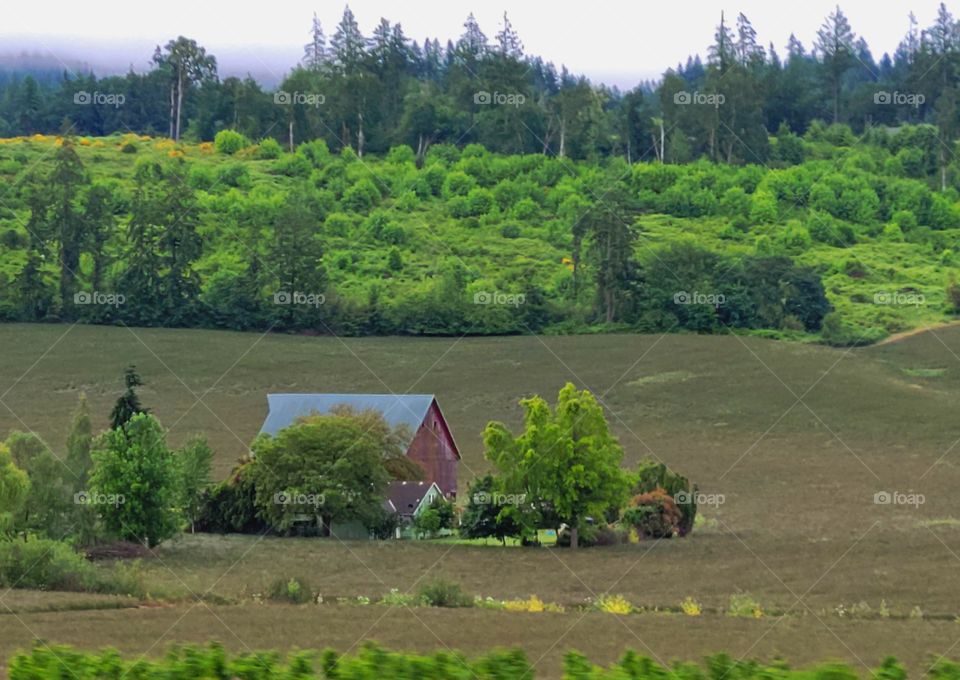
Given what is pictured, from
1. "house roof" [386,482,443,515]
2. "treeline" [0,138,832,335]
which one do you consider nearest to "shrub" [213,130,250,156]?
"treeline" [0,138,832,335]

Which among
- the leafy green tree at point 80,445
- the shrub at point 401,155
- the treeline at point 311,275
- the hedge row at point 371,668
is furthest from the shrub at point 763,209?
the hedge row at point 371,668

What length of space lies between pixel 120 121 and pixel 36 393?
308 ft

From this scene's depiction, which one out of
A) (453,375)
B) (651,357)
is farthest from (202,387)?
(651,357)

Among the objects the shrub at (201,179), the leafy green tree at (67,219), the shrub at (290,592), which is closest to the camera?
the shrub at (290,592)

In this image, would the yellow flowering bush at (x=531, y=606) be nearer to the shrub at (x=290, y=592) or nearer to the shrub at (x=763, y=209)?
the shrub at (x=290, y=592)

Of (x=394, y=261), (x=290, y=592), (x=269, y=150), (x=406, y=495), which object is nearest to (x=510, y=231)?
(x=394, y=261)

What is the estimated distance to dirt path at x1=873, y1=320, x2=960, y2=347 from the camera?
88.4 m

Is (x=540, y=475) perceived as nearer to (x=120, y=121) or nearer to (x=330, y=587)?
(x=330, y=587)

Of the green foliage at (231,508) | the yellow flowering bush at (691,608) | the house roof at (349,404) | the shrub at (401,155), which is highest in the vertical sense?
the shrub at (401,155)

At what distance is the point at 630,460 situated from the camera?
2360 inches

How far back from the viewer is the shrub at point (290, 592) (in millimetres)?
31359

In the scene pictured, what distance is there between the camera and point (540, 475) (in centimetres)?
4362

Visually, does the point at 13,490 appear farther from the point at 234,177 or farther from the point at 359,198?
the point at 234,177

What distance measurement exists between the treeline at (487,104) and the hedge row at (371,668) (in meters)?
122
